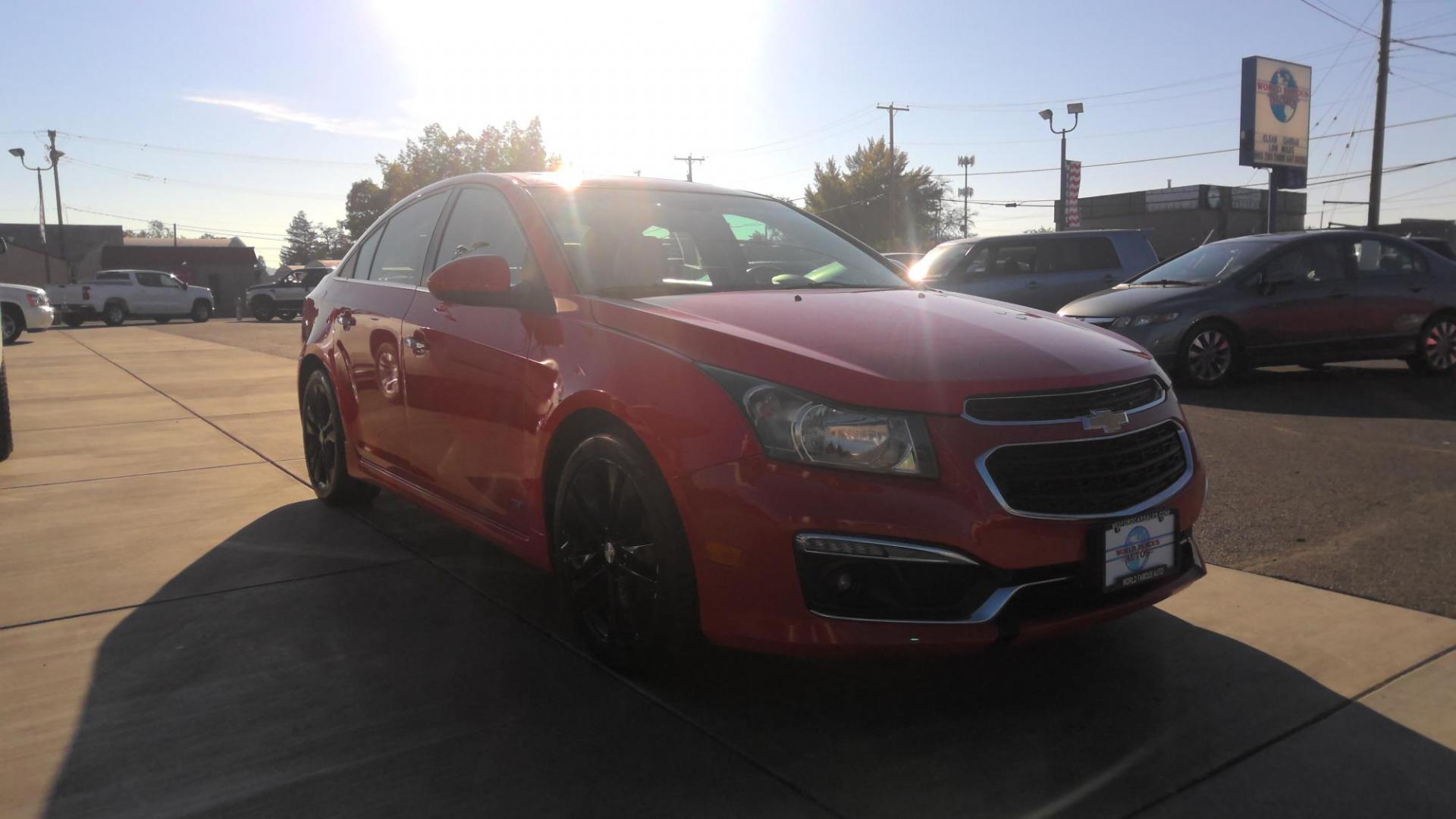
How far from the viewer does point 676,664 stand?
2.96m

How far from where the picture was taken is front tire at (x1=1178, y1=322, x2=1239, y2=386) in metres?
9.46

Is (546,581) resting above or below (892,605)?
below

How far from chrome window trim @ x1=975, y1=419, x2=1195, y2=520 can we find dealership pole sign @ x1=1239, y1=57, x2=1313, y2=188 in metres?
27.2

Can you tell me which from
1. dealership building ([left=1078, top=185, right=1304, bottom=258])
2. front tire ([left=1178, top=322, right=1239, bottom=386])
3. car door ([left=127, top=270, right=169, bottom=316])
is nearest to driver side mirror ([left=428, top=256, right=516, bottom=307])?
front tire ([left=1178, top=322, right=1239, bottom=386])

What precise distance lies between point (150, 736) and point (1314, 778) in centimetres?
303

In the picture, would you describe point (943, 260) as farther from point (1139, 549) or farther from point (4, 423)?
point (1139, 549)

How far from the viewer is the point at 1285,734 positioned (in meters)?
2.73

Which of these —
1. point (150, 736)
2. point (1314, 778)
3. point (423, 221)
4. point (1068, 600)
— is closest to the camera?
point (1314, 778)

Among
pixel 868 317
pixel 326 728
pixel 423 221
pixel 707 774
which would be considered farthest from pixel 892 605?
pixel 423 221

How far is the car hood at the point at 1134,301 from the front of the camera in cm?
955

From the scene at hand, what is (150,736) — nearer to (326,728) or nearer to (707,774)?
(326,728)

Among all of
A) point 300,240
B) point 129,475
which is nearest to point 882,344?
→ point 129,475

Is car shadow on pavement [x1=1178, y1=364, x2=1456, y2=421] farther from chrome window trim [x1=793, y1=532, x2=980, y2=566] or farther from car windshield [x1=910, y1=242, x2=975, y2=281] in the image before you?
chrome window trim [x1=793, y1=532, x2=980, y2=566]

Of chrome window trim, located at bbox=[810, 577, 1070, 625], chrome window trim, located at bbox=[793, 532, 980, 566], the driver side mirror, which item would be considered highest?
the driver side mirror
